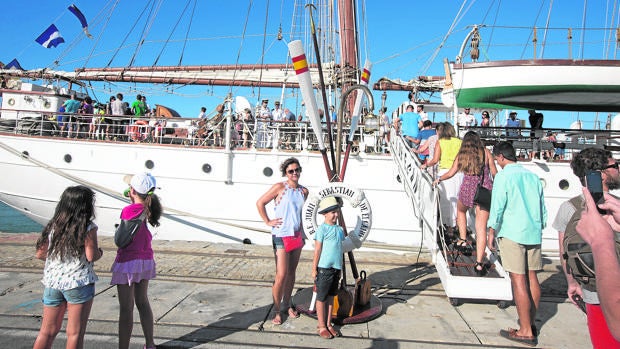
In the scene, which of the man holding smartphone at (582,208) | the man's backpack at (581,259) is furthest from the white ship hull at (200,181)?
the man's backpack at (581,259)

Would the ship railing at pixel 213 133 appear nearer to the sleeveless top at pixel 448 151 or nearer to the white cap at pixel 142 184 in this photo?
the sleeveless top at pixel 448 151

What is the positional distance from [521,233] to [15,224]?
33.5m

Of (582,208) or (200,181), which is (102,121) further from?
(582,208)

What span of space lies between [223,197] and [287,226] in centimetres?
683

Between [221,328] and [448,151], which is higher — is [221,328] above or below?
below

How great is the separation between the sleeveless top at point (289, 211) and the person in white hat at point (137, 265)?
51.6 inches

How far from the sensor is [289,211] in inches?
170

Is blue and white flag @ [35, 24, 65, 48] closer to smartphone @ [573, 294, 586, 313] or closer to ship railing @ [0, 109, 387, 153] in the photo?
ship railing @ [0, 109, 387, 153]

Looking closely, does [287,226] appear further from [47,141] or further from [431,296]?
[47,141]

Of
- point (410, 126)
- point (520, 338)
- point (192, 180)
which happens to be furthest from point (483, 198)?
point (192, 180)

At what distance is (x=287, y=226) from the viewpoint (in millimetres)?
4285

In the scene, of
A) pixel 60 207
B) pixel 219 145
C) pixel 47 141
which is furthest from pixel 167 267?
pixel 47 141

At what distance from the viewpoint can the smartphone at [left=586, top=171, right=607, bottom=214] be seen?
177 centimetres

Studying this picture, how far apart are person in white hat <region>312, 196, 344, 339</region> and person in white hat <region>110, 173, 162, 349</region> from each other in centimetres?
151
